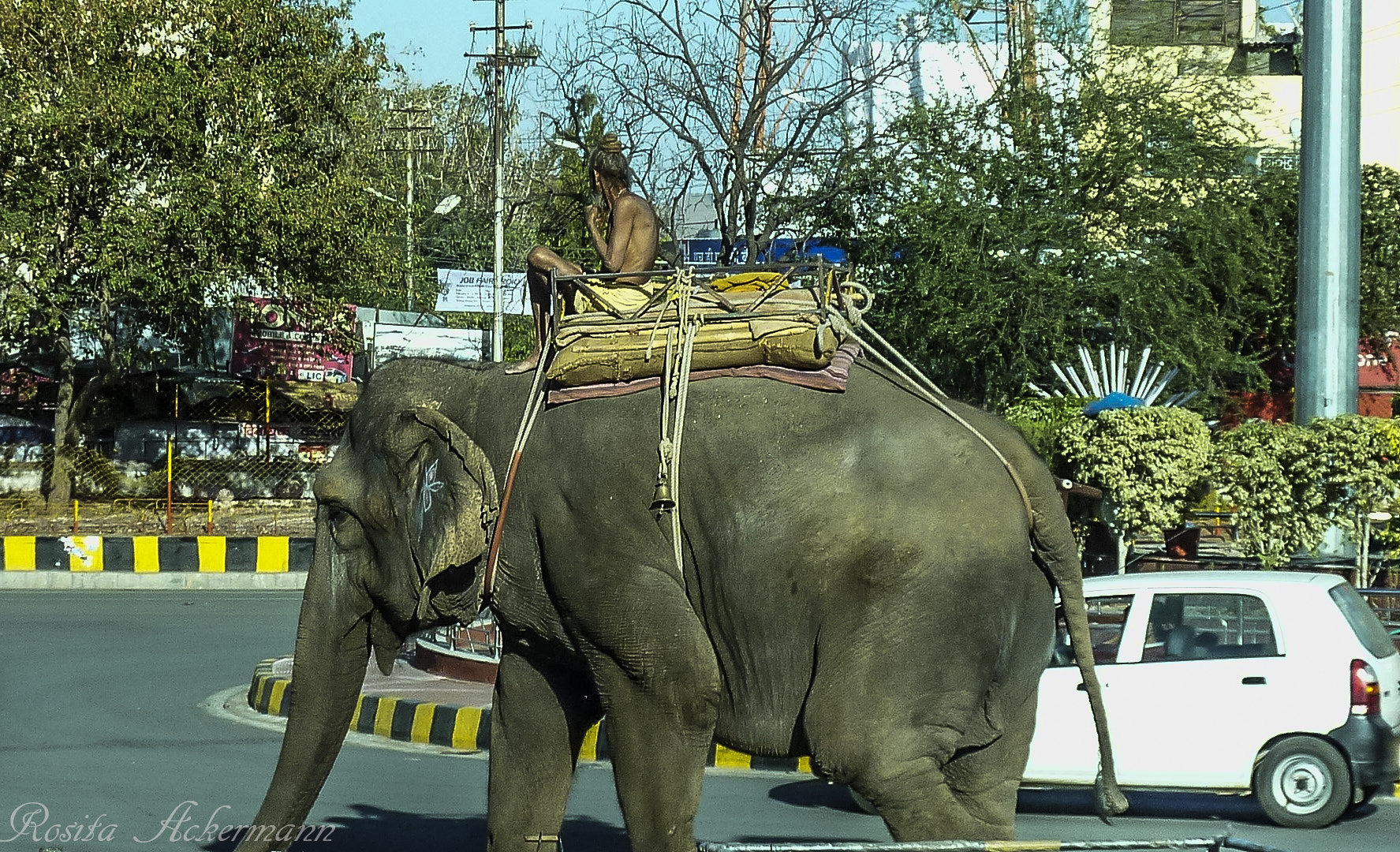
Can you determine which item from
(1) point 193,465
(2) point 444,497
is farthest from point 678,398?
(1) point 193,465

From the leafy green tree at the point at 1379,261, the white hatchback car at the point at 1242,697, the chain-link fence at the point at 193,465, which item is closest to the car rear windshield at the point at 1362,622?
the white hatchback car at the point at 1242,697

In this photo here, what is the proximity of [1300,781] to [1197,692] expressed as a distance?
655 mm

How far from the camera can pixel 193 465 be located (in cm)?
2470

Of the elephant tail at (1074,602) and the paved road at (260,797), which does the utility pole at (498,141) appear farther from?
the elephant tail at (1074,602)

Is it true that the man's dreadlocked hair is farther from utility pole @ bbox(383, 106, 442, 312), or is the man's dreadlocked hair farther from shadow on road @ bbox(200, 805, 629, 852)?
utility pole @ bbox(383, 106, 442, 312)

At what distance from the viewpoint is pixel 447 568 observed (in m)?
4.52

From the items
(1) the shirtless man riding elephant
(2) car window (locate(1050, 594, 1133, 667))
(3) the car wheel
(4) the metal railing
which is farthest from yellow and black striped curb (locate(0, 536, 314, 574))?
(4) the metal railing

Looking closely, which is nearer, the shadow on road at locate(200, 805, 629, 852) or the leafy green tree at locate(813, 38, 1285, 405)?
the shadow on road at locate(200, 805, 629, 852)

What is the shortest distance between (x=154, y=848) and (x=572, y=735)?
2933mm

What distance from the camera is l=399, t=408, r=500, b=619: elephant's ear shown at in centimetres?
450

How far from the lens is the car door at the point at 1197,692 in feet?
26.2

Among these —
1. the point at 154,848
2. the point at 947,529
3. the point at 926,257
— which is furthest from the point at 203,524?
the point at 947,529

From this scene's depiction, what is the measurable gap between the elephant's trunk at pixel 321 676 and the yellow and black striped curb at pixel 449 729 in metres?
4.45

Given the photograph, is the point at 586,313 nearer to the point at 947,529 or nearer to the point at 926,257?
the point at 947,529
